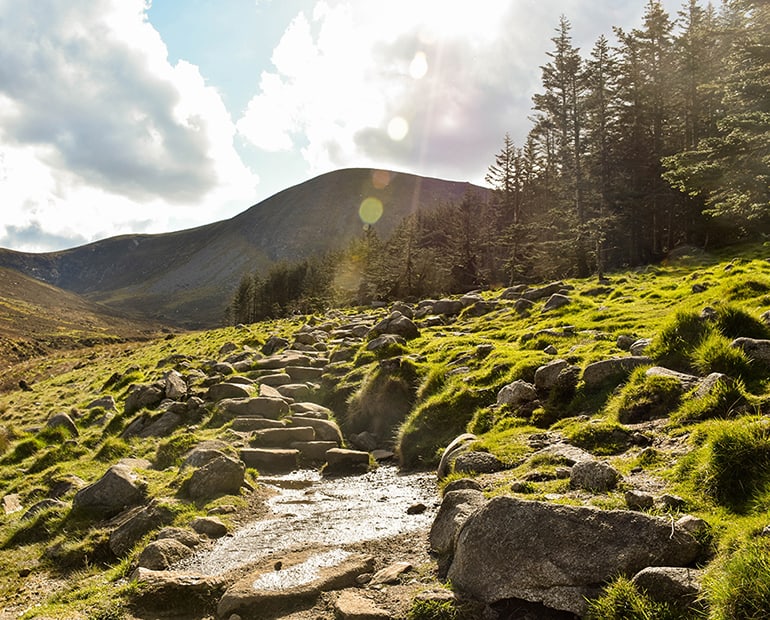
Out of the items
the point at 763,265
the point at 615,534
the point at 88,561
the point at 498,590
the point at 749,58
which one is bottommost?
the point at 88,561

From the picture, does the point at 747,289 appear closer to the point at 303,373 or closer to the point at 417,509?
the point at 417,509

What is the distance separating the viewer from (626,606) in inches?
168

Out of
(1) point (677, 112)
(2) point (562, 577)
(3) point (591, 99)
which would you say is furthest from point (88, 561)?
(1) point (677, 112)

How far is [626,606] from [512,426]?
21.1ft

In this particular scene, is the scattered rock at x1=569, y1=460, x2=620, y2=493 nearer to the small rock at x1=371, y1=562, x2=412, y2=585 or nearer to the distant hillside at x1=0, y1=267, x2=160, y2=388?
the small rock at x1=371, y1=562, x2=412, y2=585

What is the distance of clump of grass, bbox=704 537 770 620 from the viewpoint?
3.56 m

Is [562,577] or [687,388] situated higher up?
[687,388]

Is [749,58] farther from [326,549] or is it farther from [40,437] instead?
[40,437]

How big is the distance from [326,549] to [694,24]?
60368mm

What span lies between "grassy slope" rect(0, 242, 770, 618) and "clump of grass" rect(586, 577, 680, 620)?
1.48 feet

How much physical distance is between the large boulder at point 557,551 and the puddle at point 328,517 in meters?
2.72

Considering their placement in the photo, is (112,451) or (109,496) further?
(112,451)

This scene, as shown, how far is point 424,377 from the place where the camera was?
15.7 m

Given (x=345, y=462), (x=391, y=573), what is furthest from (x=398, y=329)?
(x=391, y=573)
